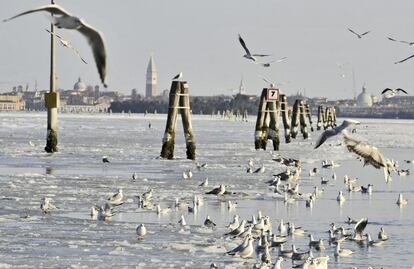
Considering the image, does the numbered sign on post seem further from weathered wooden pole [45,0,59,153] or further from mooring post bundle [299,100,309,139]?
mooring post bundle [299,100,309,139]

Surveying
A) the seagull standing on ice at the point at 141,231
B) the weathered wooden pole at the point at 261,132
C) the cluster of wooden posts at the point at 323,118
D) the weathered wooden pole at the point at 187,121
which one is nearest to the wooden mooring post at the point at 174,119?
the weathered wooden pole at the point at 187,121

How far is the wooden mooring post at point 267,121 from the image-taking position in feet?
148

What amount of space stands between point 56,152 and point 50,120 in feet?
4.39

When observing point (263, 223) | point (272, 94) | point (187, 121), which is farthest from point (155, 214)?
point (272, 94)

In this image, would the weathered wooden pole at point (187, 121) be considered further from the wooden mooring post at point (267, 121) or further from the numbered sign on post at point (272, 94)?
the numbered sign on post at point (272, 94)

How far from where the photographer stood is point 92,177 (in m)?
25.8

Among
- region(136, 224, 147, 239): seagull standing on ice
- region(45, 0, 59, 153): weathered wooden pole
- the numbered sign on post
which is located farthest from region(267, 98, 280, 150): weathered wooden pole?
region(136, 224, 147, 239): seagull standing on ice

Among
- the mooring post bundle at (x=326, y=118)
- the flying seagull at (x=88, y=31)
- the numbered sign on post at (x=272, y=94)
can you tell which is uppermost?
the flying seagull at (x=88, y=31)

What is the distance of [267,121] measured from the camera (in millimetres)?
47219

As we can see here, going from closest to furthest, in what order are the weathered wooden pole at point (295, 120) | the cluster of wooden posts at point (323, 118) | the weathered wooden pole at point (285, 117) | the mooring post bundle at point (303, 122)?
the weathered wooden pole at point (285, 117), the mooring post bundle at point (303, 122), the weathered wooden pole at point (295, 120), the cluster of wooden posts at point (323, 118)

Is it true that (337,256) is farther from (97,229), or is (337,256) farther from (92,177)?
(92,177)

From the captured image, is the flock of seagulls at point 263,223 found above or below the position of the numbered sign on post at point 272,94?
below

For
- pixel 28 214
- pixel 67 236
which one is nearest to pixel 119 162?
pixel 28 214

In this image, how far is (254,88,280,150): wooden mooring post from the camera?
45219 mm
